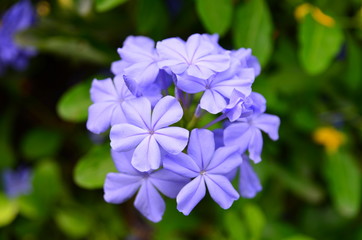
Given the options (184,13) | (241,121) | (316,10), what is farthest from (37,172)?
(316,10)

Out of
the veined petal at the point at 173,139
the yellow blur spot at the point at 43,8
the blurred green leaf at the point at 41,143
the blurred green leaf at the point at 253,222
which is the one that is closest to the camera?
the veined petal at the point at 173,139

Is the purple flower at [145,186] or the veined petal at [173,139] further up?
the veined petal at [173,139]

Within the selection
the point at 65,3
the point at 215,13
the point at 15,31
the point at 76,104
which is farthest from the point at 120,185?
the point at 65,3

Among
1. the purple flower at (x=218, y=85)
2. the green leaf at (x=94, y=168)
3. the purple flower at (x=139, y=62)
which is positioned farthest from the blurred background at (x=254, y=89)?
the purple flower at (x=218, y=85)

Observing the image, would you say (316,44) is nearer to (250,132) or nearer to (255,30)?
(255,30)

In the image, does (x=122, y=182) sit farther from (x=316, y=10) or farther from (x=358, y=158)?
(x=358, y=158)

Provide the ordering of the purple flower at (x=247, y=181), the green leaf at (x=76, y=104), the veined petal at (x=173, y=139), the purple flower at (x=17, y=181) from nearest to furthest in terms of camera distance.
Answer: the veined petal at (x=173, y=139) → the purple flower at (x=247, y=181) → the green leaf at (x=76, y=104) → the purple flower at (x=17, y=181)

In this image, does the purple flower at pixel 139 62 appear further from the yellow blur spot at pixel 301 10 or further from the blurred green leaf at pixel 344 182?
the blurred green leaf at pixel 344 182

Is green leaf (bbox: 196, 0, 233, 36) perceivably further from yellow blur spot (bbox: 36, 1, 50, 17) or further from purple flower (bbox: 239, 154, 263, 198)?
yellow blur spot (bbox: 36, 1, 50, 17)

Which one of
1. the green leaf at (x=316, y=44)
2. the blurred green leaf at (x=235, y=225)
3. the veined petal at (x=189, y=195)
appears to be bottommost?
the blurred green leaf at (x=235, y=225)
